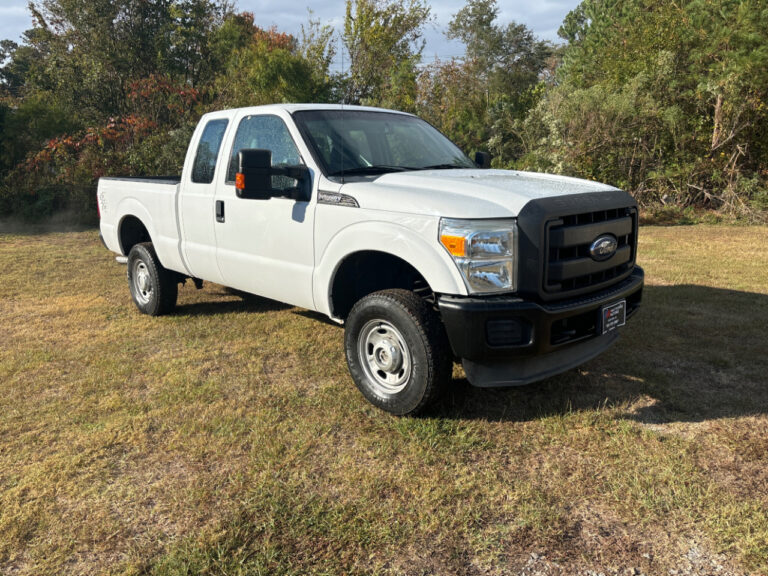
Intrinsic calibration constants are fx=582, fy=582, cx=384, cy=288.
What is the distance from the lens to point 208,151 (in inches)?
198

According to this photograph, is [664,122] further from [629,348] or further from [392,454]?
[392,454]

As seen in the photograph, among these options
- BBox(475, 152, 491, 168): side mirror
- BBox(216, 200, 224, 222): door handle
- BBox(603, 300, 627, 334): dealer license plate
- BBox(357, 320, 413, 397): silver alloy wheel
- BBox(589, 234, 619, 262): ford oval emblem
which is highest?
BBox(475, 152, 491, 168): side mirror

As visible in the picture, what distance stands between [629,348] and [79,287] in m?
6.40

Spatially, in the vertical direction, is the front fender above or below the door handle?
below

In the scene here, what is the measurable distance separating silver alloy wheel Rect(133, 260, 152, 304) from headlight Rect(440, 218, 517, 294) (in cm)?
397

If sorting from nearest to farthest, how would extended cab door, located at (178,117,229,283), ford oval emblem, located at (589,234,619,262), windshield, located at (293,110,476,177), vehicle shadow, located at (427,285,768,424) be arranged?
ford oval emblem, located at (589,234,619,262) → vehicle shadow, located at (427,285,768,424) → windshield, located at (293,110,476,177) → extended cab door, located at (178,117,229,283)

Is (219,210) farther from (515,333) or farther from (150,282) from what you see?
(515,333)

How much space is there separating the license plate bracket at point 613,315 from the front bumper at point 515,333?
0.13 feet

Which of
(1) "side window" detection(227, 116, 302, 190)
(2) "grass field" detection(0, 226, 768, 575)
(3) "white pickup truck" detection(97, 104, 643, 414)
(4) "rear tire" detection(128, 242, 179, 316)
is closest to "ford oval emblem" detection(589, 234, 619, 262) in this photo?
(3) "white pickup truck" detection(97, 104, 643, 414)

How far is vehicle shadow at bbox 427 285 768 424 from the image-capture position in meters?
3.70

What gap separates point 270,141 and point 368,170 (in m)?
0.88

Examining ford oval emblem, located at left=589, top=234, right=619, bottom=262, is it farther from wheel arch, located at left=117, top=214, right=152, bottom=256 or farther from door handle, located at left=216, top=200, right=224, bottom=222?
wheel arch, located at left=117, top=214, right=152, bottom=256

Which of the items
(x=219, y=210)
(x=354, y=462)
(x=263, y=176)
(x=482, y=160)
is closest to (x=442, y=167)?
(x=482, y=160)

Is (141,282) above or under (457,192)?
under
